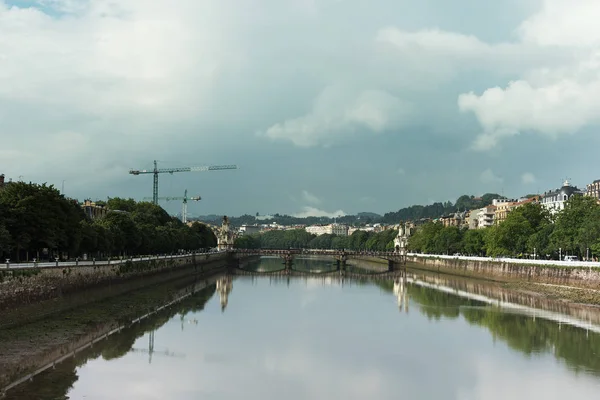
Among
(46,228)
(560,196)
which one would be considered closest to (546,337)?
(46,228)

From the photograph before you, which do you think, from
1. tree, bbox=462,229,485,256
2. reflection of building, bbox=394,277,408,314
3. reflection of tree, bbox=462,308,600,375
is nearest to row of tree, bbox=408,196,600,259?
tree, bbox=462,229,485,256

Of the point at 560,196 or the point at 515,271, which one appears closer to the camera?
the point at 515,271

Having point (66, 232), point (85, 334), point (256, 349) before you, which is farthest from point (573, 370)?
point (66, 232)

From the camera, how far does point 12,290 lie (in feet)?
117

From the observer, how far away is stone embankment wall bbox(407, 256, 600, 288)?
58219mm

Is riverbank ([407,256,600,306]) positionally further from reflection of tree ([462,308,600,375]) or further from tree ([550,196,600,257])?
reflection of tree ([462,308,600,375])

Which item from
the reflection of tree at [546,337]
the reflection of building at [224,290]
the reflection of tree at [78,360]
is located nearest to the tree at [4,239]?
the reflection of tree at [78,360]

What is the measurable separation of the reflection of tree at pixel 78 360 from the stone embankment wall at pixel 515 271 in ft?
104

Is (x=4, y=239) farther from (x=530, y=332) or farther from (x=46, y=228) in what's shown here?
(x=530, y=332)

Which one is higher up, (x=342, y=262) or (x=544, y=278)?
(x=544, y=278)

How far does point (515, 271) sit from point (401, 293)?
12834 mm

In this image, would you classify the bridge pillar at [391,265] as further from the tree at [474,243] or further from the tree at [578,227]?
the tree at [578,227]

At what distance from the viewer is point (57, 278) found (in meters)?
43.1

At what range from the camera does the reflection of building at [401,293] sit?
194 feet
